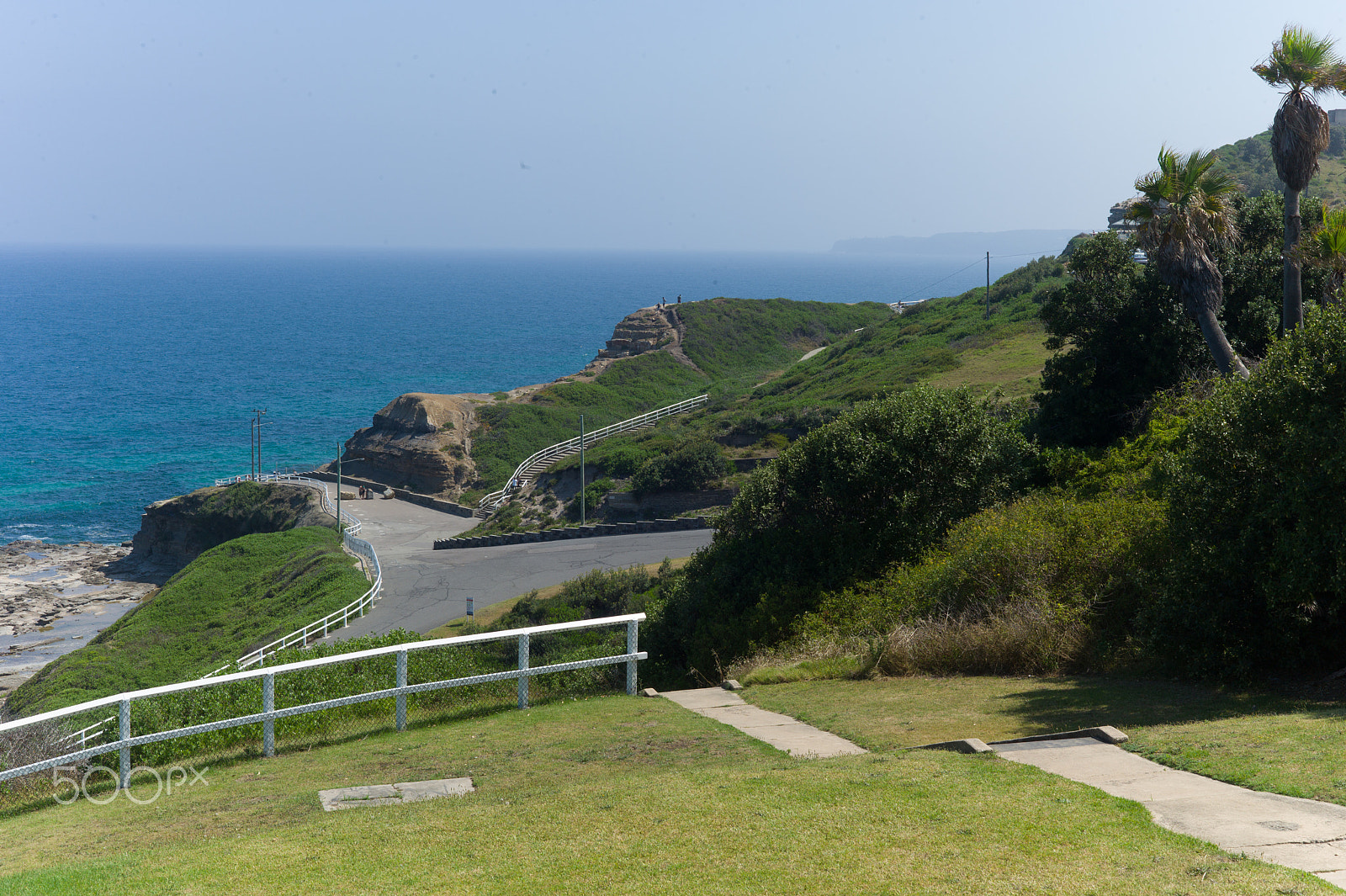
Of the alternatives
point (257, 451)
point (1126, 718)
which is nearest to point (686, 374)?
point (257, 451)

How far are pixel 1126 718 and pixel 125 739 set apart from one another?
882cm

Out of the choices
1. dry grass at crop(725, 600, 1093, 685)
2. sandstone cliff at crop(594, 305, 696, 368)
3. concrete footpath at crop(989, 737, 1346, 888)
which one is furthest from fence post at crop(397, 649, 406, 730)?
sandstone cliff at crop(594, 305, 696, 368)

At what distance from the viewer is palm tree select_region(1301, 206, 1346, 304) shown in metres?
17.3

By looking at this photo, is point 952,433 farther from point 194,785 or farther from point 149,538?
point 149,538

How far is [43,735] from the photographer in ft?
37.9

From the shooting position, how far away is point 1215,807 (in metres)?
6.56

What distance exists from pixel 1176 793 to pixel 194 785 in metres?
7.61

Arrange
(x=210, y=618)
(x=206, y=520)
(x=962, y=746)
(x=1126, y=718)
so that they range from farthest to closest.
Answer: (x=206, y=520) → (x=210, y=618) → (x=1126, y=718) → (x=962, y=746)

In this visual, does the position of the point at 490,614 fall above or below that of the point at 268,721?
below

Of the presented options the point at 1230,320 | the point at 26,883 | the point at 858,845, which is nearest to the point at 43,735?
the point at 26,883

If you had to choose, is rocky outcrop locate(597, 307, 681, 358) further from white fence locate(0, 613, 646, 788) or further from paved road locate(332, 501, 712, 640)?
white fence locate(0, 613, 646, 788)

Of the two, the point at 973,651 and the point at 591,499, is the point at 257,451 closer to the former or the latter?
the point at 591,499

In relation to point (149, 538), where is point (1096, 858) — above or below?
above

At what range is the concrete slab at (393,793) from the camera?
25.5ft
